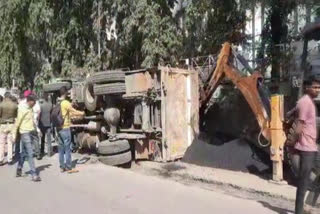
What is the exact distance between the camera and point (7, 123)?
45.4 feet

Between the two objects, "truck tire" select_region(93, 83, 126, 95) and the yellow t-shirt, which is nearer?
the yellow t-shirt

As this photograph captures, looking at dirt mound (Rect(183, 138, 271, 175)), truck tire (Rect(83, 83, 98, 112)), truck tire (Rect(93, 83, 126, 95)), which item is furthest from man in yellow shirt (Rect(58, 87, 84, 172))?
dirt mound (Rect(183, 138, 271, 175))

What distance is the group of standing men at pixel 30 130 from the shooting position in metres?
11.2

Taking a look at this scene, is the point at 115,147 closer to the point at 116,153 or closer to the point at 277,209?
the point at 116,153

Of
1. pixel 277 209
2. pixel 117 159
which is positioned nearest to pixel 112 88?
pixel 117 159

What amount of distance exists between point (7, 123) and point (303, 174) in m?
8.97

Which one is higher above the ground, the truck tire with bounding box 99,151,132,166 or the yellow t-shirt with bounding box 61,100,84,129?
the yellow t-shirt with bounding box 61,100,84,129

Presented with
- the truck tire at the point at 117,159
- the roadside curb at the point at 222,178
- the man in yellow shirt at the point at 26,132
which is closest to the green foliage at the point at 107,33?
the truck tire at the point at 117,159

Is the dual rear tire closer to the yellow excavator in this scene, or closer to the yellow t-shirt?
the yellow t-shirt

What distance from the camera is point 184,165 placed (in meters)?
12.4

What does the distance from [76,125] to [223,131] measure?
426 cm

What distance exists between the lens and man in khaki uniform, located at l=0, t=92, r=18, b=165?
13703 millimetres

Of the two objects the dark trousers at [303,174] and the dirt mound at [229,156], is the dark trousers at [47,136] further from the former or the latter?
the dark trousers at [303,174]

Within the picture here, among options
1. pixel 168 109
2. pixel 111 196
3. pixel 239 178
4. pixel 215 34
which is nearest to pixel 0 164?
pixel 168 109
